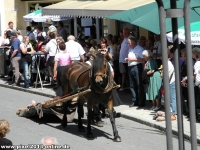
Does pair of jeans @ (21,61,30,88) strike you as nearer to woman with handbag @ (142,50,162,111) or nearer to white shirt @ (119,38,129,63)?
white shirt @ (119,38,129,63)

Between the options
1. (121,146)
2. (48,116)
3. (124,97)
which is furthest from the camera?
(124,97)

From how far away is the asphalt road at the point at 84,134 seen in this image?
442 inches

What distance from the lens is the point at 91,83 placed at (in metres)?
11.3

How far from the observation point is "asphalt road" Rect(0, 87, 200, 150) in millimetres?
11227

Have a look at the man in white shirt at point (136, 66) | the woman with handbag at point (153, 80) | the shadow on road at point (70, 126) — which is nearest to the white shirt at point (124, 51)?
the man in white shirt at point (136, 66)

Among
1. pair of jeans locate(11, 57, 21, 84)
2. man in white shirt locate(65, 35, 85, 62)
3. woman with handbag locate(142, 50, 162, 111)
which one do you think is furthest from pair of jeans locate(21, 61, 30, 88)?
woman with handbag locate(142, 50, 162, 111)

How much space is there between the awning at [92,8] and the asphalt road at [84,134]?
3.73 m

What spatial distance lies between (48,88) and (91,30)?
202 inches

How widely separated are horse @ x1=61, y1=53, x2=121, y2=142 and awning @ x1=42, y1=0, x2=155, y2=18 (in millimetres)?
3855

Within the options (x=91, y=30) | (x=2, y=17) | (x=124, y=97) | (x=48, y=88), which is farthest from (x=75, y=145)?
(x=2, y=17)

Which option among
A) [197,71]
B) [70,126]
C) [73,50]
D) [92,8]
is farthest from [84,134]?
[92,8]

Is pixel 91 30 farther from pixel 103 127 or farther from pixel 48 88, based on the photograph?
pixel 103 127

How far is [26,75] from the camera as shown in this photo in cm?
1900

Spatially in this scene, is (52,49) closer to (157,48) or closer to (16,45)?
(16,45)
